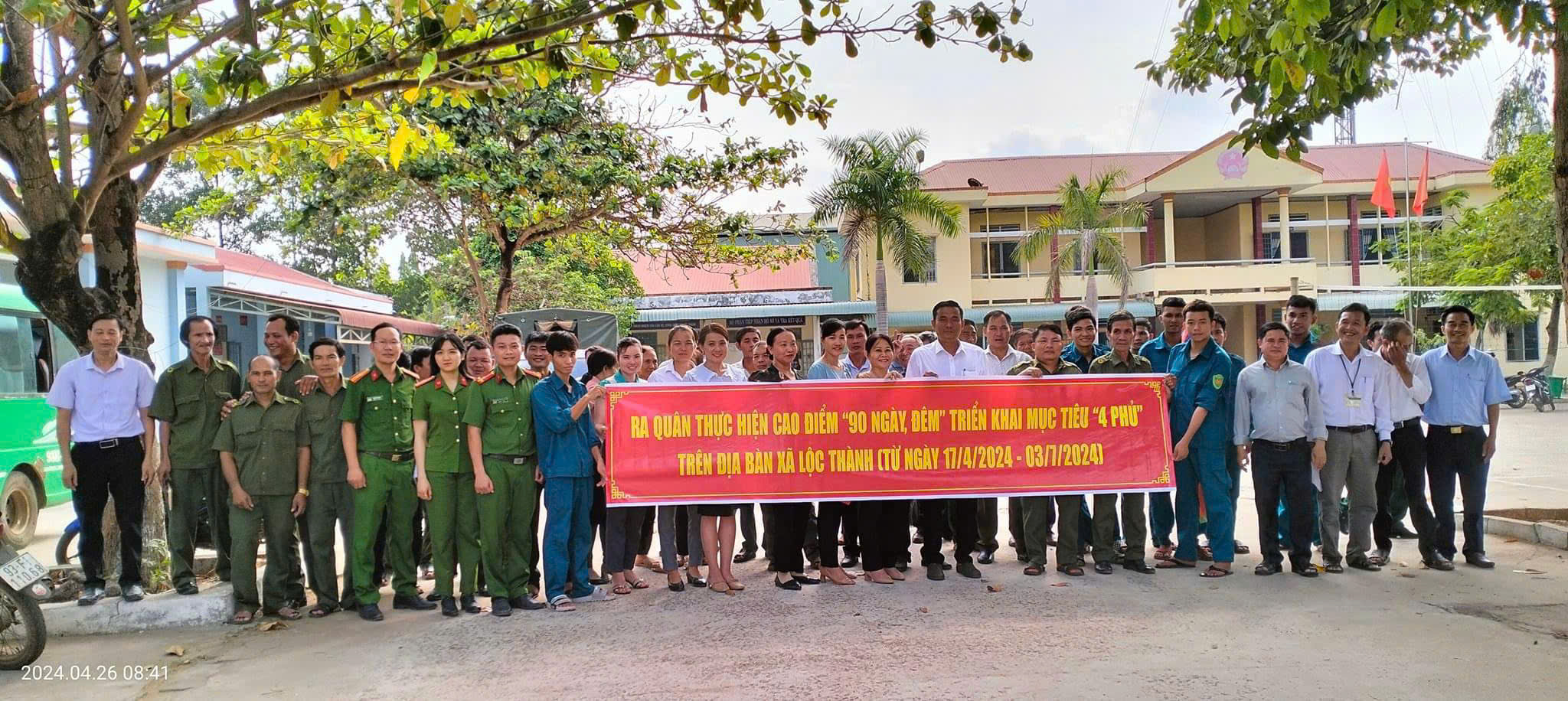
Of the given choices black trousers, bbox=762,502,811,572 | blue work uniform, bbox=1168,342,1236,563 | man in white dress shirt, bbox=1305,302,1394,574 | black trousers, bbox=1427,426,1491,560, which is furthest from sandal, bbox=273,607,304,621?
black trousers, bbox=1427,426,1491,560

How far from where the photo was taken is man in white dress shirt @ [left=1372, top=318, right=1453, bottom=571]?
6.41 meters

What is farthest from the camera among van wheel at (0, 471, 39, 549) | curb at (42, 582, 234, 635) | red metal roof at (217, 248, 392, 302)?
red metal roof at (217, 248, 392, 302)

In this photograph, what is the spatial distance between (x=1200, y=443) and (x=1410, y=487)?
141 cm

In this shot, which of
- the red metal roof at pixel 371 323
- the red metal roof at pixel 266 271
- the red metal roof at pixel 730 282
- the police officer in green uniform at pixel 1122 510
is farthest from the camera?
the red metal roof at pixel 730 282

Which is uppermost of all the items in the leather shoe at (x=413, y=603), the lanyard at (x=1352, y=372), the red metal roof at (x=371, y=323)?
the red metal roof at (x=371, y=323)

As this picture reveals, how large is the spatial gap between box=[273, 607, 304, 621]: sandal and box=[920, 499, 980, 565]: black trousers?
11.8ft

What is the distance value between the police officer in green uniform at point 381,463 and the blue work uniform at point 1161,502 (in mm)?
4534

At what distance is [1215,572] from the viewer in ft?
20.3

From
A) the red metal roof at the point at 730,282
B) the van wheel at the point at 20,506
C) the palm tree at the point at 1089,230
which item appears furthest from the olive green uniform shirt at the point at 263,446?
the red metal roof at the point at 730,282

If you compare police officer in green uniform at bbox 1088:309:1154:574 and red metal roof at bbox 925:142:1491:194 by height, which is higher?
red metal roof at bbox 925:142:1491:194

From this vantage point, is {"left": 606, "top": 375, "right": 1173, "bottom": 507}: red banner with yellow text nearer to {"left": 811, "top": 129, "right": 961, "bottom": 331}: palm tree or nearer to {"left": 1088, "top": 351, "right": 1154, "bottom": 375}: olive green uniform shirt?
{"left": 1088, "top": 351, "right": 1154, "bottom": 375}: olive green uniform shirt

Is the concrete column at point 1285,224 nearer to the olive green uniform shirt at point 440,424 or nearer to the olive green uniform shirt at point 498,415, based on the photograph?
the olive green uniform shirt at point 498,415

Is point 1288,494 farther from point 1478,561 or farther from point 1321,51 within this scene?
point 1321,51

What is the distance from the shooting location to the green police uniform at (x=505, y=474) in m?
5.66
